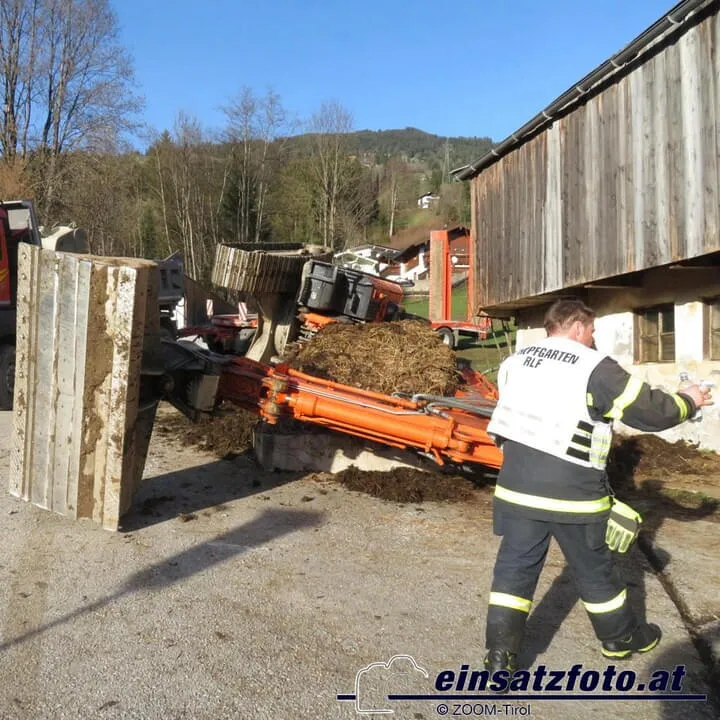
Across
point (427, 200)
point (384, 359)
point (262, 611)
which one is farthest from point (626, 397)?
point (427, 200)

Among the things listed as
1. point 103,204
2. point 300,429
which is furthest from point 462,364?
point 103,204

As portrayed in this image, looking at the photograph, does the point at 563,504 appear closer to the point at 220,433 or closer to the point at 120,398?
the point at 120,398

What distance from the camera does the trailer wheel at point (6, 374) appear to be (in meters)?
9.88

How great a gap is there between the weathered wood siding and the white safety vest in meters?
4.60

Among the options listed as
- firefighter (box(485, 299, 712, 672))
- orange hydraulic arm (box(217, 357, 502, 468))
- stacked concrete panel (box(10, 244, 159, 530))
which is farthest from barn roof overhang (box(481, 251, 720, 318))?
stacked concrete panel (box(10, 244, 159, 530))

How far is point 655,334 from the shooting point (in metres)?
9.55

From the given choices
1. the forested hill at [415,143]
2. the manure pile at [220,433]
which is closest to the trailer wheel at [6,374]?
the manure pile at [220,433]

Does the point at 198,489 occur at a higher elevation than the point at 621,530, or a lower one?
lower

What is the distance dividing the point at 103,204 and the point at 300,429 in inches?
1181

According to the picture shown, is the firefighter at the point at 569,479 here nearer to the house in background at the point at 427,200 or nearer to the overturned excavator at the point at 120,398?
the overturned excavator at the point at 120,398

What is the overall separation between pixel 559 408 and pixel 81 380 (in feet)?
10.3

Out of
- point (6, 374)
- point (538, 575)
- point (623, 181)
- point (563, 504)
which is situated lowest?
point (538, 575)

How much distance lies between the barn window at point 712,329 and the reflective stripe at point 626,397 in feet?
19.2

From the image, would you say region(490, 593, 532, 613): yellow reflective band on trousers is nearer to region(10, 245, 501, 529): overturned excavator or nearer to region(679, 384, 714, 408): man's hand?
region(679, 384, 714, 408): man's hand
